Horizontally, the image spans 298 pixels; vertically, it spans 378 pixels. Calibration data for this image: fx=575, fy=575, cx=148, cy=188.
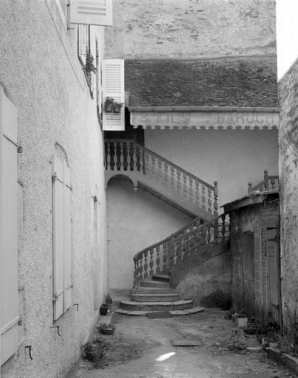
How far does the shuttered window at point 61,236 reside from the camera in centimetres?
579

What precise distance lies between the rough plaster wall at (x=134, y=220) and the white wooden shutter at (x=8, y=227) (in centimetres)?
1345

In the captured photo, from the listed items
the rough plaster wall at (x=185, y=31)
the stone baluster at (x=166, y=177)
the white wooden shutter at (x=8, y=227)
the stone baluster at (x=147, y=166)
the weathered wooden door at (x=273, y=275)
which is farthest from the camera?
the rough plaster wall at (x=185, y=31)

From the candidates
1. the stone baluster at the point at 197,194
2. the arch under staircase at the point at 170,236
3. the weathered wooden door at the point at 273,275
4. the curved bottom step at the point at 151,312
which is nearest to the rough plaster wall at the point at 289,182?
the weathered wooden door at the point at 273,275

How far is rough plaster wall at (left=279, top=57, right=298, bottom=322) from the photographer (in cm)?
897

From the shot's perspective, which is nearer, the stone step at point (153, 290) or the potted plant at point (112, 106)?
the stone step at point (153, 290)

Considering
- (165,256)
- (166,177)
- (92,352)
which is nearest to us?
(92,352)

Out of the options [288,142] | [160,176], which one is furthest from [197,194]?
[288,142]

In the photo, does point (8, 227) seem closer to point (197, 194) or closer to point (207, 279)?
point (207, 279)

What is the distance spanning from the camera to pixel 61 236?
6.19m

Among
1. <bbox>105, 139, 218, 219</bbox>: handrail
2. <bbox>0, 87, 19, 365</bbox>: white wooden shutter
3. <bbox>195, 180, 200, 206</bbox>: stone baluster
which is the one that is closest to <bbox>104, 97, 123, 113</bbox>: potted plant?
<bbox>105, 139, 218, 219</bbox>: handrail

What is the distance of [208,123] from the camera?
15.8 m

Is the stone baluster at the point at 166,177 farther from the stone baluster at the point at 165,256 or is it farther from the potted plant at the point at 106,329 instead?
the potted plant at the point at 106,329

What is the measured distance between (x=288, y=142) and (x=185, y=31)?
1058cm

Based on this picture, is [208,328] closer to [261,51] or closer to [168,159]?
[168,159]
